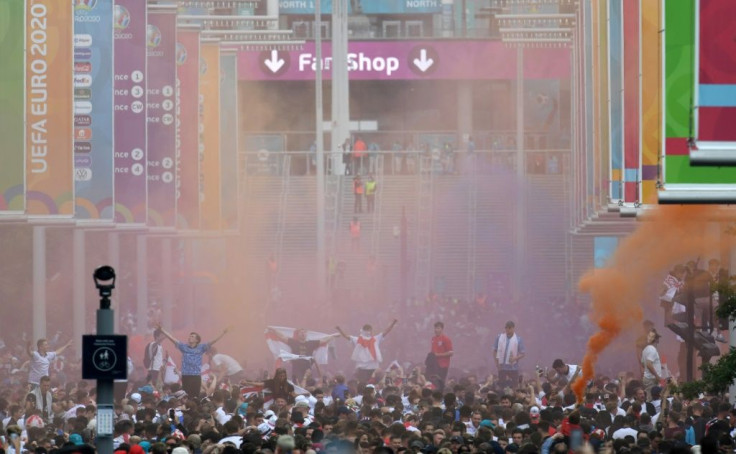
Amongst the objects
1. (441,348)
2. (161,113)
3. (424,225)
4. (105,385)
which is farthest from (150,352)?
(424,225)

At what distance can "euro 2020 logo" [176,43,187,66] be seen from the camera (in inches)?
1670

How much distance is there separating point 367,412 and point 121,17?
1737 centimetres

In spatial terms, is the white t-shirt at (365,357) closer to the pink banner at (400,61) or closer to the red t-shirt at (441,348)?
the red t-shirt at (441,348)

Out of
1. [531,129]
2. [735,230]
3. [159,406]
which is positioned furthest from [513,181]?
[735,230]

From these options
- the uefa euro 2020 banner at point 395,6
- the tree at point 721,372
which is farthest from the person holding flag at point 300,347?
the uefa euro 2020 banner at point 395,6

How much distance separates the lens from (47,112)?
31.3 m

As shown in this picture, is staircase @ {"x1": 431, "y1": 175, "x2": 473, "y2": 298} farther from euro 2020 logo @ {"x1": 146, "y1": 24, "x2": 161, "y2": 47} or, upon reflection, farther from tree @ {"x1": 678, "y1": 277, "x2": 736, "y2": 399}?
tree @ {"x1": 678, "y1": 277, "x2": 736, "y2": 399}

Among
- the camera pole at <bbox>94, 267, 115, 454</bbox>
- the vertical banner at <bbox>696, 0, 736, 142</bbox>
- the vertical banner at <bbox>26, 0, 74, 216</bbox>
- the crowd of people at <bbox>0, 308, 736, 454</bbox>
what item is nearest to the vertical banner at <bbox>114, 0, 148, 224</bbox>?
the vertical banner at <bbox>26, 0, 74, 216</bbox>

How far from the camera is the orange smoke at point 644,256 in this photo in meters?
22.3

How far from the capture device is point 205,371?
28328mm

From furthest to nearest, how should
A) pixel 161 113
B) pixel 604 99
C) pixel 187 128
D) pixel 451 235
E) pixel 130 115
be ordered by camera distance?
1. pixel 451 235
2. pixel 187 128
3. pixel 161 113
4. pixel 130 115
5. pixel 604 99

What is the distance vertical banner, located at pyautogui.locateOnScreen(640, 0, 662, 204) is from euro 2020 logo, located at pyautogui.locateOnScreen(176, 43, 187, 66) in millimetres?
19719

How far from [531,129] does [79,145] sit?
38385 mm

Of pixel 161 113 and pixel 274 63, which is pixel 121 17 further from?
pixel 274 63
